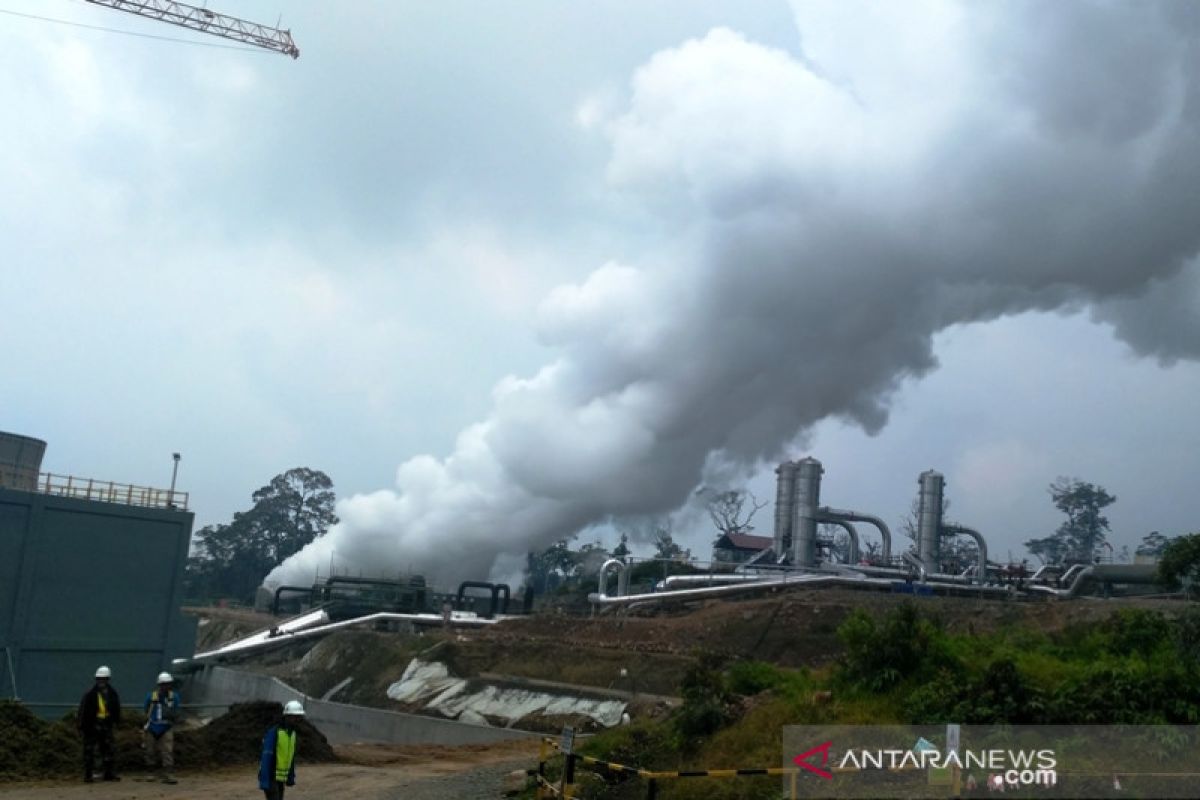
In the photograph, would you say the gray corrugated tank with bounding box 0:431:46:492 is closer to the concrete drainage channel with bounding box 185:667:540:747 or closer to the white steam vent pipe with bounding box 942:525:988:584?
the concrete drainage channel with bounding box 185:667:540:747

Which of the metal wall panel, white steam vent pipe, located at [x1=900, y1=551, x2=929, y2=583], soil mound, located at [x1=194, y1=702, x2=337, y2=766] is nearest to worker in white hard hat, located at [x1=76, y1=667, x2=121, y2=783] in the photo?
soil mound, located at [x1=194, y1=702, x2=337, y2=766]

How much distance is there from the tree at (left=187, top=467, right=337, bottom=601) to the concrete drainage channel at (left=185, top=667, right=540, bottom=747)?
184ft

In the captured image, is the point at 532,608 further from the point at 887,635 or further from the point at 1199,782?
the point at 1199,782

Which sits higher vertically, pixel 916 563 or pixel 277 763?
pixel 916 563

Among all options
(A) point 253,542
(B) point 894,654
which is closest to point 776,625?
(B) point 894,654

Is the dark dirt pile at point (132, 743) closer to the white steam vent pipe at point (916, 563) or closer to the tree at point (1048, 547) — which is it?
the white steam vent pipe at point (916, 563)

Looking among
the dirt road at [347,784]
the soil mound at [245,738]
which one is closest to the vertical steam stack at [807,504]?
the dirt road at [347,784]

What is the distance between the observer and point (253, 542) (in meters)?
100

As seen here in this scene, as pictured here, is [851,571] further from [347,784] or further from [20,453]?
[20,453]

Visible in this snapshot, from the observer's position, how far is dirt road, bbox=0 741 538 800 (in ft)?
51.0

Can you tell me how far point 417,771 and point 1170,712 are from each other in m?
12.1

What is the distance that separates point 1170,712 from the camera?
1147cm

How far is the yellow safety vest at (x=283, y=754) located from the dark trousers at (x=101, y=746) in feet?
21.2

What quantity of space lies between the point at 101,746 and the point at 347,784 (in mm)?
3748
